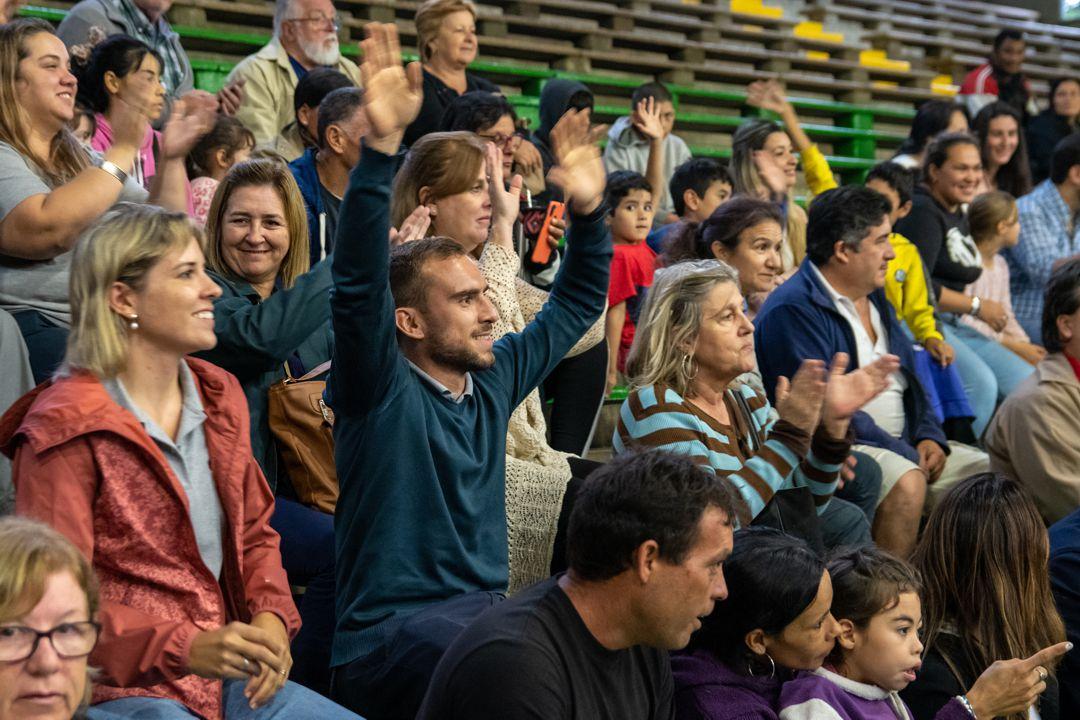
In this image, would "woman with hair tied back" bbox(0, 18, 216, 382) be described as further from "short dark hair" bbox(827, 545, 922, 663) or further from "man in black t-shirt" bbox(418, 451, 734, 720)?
"short dark hair" bbox(827, 545, 922, 663)

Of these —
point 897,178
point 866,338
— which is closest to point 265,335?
point 866,338

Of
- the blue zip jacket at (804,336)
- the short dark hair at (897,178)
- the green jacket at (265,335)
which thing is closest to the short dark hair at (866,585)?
the green jacket at (265,335)

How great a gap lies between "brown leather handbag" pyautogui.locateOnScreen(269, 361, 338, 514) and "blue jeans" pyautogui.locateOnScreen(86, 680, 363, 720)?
2.69ft

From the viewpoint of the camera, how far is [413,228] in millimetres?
3275

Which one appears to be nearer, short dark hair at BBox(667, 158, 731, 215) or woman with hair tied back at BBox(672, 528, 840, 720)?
woman with hair tied back at BBox(672, 528, 840, 720)

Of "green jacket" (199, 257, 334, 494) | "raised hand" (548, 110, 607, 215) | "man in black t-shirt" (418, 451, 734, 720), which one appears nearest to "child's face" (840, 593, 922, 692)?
"man in black t-shirt" (418, 451, 734, 720)

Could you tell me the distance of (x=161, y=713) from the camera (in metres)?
2.07

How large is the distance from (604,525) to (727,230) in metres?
2.17

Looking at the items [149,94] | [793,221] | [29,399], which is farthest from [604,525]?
[793,221]

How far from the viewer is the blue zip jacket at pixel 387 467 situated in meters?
2.35

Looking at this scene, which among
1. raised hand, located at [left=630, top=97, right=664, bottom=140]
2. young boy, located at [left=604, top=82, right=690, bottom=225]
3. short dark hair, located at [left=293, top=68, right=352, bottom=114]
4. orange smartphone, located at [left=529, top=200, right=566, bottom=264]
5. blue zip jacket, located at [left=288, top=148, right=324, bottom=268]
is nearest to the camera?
blue zip jacket, located at [left=288, top=148, right=324, bottom=268]

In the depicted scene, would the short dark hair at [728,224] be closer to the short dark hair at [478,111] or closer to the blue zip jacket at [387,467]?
the short dark hair at [478,111]

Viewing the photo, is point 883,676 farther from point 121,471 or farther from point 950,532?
point 121,471

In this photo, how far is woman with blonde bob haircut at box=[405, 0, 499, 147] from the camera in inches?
215
